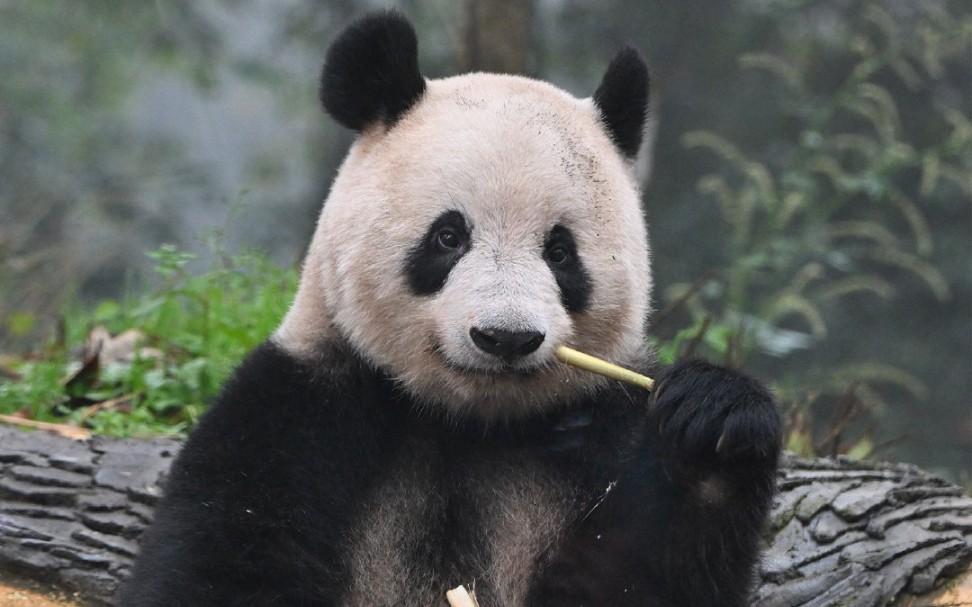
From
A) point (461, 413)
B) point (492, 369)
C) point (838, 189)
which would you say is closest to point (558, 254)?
point (492, 369)

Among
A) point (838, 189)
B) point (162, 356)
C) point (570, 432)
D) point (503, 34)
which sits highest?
point (503, 34)

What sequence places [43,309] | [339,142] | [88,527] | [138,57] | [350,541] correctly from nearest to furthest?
[350,541] < [88,527] < [43,309] < [339,142] < [138,57]

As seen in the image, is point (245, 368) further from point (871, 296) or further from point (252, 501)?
point (871, 296)

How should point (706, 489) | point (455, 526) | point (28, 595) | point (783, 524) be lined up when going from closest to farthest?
point (706, 489), point (455, 526), point (28, 595), point (783, 524)

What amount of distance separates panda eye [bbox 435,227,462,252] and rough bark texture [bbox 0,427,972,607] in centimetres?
147

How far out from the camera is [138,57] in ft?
44.4

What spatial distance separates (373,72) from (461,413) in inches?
37.7

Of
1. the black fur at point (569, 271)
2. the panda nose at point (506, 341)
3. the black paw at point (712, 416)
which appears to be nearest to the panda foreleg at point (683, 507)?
the black paw at point (712, 416)

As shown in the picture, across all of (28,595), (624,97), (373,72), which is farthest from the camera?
(28,595)

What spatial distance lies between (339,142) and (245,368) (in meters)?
8.40

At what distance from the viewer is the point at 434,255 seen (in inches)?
111

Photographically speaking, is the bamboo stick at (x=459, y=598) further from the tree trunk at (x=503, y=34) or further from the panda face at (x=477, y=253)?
the tree trunk at (x=503, y=34)

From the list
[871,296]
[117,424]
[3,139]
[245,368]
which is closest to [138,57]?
[3,139]

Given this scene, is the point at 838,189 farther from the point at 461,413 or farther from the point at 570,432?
the point at 461,413
